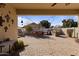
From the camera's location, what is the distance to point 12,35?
472 inches

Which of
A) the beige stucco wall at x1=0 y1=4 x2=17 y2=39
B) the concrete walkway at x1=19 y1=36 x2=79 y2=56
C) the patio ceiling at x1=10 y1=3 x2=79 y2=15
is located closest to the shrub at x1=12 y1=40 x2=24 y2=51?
the concrete walkway at x1=19 y1=36 x2=79 y2=56

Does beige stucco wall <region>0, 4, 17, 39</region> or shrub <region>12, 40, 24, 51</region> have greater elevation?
beige stucco wall <region>0, 4, 17, 39</region>

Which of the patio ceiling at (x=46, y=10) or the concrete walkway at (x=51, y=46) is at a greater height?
the patio ceiling at (x=46, y=10)

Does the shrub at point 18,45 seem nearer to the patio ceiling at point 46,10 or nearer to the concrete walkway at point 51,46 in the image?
the concrete walkway at point 51,46

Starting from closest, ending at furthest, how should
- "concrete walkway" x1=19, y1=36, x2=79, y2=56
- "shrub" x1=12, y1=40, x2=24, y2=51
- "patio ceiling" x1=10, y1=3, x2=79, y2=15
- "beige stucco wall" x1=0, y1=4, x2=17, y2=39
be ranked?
1. "shrub" x1=12, y1=40, x2=24, y2=51
2. "beige stucco wall" x1=0, y1=4, x2=17, y2=39
3. "concrete walkway" x1=19, y1=36, x2=79, y2=56
4. "patio ceiling" x1=10, y1=3, x2=79, y2=15

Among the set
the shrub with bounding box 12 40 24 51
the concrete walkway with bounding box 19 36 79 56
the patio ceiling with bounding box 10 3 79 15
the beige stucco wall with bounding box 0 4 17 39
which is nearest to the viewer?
the shrub with bounding box 12 40 24 51

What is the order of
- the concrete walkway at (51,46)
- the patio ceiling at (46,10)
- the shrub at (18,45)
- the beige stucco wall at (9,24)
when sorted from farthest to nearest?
the patio ceiling at (46,10) → the concrete walkway at (51,46) → the beige stucco wall at (9,24) → the shrub at (18,45)

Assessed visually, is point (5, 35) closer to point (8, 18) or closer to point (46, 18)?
point (8, 18)

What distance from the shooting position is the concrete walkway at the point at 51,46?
35.3 ft

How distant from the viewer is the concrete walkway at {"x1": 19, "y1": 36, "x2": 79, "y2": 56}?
1075cm

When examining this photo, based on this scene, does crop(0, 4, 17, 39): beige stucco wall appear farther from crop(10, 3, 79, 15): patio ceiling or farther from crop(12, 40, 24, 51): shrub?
crop(12, 40, 24, 51): shrub

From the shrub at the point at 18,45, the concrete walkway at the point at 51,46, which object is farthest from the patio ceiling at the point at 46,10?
the shrub at the point at 18,45

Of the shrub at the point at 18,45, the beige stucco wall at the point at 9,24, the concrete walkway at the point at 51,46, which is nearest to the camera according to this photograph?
the shrub at the point at 18,45

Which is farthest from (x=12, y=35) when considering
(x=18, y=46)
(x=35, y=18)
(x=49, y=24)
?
(x=49, y=24)
